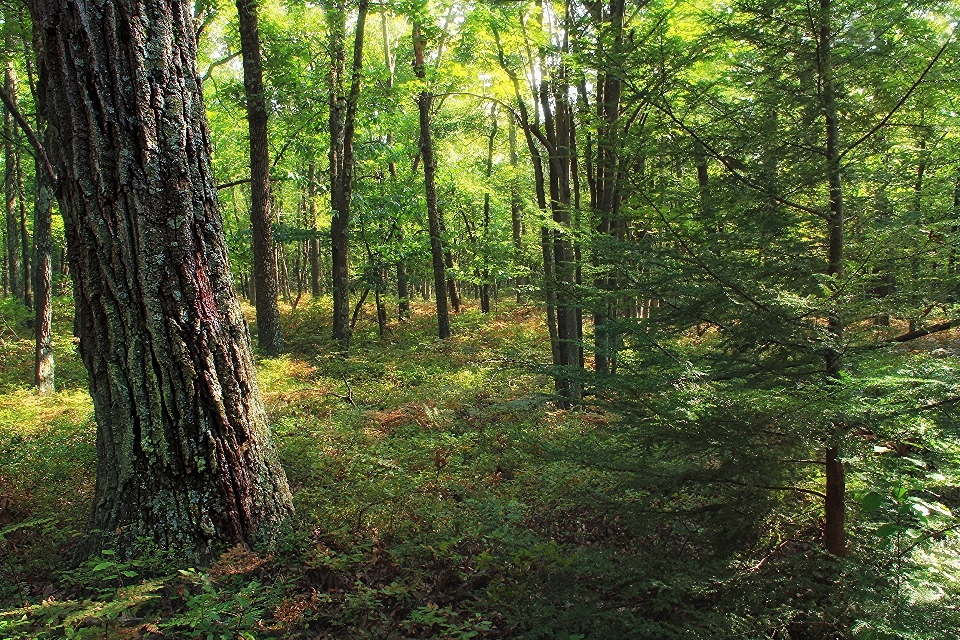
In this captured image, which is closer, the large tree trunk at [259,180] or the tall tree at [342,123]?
the large tree trunk at [259,180]

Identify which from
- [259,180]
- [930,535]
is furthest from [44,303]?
[930,535]

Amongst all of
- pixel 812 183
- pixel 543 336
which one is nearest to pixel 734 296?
pixel 812 183

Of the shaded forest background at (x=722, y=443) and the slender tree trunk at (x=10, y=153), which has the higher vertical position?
the slender tree trunk at (x=10, y=153)

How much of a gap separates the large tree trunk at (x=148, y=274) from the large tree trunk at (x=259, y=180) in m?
7.76

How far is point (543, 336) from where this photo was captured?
59.3 feet

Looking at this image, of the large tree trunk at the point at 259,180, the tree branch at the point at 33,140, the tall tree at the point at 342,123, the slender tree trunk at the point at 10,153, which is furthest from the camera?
the tall tree at the point at 342,123

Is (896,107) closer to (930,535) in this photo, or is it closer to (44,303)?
(930,535)

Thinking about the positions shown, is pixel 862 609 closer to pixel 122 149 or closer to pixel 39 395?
pixel 122 149

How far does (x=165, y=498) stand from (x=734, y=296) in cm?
349

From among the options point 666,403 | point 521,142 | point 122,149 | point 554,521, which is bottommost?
point 554,521

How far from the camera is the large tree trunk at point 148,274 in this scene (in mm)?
3018

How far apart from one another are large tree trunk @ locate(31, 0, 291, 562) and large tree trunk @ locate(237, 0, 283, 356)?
776cm

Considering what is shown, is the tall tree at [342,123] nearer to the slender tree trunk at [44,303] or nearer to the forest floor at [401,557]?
the slender tree trunk at [44,303]

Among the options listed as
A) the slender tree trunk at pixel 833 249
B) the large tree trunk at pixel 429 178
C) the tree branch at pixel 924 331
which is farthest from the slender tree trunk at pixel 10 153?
the tree branch at pixel 924 331
